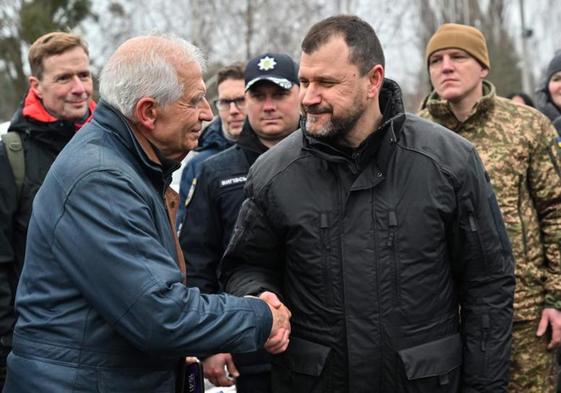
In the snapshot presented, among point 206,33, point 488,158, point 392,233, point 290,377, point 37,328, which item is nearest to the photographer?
point 37,328

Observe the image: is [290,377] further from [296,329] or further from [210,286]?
[210,286]

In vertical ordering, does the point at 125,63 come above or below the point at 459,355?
above

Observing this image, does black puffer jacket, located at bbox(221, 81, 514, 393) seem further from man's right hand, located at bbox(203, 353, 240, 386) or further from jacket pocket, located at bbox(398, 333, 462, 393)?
man's right hand, located at bbox(203, 353, 240, 386)

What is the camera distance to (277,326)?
11.1 ft

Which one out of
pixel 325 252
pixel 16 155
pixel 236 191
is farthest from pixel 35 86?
pixel 325 252

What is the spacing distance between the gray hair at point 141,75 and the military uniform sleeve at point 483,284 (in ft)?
4.08

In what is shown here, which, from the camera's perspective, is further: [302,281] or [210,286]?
[210,286]

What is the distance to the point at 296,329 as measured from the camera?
3.69 m

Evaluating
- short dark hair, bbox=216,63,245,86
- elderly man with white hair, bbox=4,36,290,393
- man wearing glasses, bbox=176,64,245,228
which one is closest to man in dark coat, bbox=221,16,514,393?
elderly man with white hair, bbox=4,36,290,393

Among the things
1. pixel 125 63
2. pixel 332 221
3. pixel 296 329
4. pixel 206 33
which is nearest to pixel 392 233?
pixel 332 221

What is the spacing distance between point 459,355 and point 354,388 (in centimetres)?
47

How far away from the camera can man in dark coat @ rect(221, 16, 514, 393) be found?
3488 mm

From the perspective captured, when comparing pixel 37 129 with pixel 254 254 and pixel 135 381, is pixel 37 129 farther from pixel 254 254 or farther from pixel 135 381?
pixel 135 381

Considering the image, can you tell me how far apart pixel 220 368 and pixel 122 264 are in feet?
5.66
